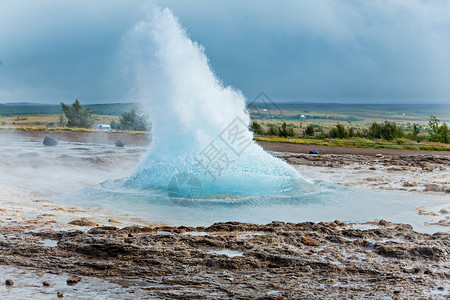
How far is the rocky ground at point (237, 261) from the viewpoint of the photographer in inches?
180

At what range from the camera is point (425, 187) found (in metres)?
12.4

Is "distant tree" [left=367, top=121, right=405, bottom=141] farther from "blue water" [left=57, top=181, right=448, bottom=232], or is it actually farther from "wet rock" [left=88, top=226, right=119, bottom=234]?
"wet rock" [left=88, top=226, right=119, bottom=234]

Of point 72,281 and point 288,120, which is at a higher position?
point 288,120

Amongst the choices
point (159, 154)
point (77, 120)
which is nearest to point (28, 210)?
point (159, 154)

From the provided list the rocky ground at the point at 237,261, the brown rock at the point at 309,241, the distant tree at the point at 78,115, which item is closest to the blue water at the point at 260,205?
the rocky ground at the point at 237,261

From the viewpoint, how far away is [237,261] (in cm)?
530

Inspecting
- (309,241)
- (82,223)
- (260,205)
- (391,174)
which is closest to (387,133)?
(391,174)

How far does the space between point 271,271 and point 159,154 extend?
7.23 meters

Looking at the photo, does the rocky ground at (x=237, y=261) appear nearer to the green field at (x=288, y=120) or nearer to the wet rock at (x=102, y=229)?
the wet rock at (x=102, y=229)

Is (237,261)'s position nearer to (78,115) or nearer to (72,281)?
(72,281)

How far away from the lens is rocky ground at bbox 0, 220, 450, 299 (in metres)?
4.57

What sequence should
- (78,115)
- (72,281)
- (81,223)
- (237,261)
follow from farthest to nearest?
(78,115), (81,223), (237,261), (72,281)

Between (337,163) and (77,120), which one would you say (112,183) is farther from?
(77,120)

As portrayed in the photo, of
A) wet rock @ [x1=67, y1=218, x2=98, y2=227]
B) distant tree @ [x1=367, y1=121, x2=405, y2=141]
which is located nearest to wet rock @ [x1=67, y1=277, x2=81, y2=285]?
wet rock @ [x1=67, y1=218, x2=98, y2=227]
